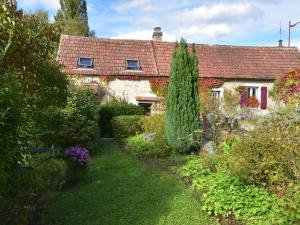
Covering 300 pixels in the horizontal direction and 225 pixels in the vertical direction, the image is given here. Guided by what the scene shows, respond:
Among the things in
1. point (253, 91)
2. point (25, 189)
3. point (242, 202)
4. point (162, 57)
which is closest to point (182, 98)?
point (242, 202)

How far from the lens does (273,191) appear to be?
6863 millimetres

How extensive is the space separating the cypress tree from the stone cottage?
974 centimetres

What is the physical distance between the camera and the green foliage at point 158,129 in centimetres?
1215

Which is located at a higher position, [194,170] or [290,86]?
[290,86]

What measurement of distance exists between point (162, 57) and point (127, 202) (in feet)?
59.6

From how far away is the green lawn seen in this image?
21.0 ft

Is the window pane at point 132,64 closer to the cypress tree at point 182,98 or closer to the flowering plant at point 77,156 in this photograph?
the cypress tree at point 182,98

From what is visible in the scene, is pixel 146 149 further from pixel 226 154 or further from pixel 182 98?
pixel 226 154

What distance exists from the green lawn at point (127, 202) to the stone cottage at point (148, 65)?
41.7 ft

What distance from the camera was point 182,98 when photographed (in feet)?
39.9

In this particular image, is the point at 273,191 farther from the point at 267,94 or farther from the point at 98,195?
the point at 267,94

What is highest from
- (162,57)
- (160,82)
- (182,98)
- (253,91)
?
(162,57)

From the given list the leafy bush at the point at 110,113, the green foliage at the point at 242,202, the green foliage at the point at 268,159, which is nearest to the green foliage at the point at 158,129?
the leafy bush at the point at 110,113

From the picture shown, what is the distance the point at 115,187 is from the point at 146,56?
665 inches
